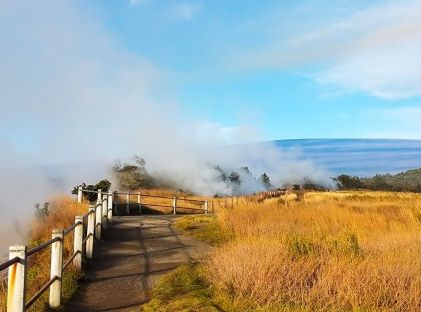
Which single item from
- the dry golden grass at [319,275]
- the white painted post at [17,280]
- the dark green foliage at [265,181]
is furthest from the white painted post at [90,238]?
the dark green foliage at [265,181]

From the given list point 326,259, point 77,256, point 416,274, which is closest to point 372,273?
point 416,274

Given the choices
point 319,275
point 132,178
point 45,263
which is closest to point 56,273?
point 45,263

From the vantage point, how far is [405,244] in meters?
10.1

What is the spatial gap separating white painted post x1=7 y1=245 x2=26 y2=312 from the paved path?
6.13 ft

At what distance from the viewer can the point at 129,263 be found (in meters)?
10.6

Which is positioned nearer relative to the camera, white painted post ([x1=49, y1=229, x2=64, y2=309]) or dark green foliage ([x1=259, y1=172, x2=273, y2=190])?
white painted post ([x1=49, y1=229, x2=64, y2=309])

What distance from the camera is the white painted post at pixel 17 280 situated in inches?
214

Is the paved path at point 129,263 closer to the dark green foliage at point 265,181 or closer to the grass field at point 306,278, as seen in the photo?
the grass field at point 306,278

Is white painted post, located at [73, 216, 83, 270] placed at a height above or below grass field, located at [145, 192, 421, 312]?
above

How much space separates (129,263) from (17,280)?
5205mm

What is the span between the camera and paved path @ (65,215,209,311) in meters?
7.80

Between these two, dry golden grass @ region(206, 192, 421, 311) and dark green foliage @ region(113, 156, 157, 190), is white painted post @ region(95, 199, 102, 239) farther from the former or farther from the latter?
dark green foliage @ region(113, 156, 157, 190)

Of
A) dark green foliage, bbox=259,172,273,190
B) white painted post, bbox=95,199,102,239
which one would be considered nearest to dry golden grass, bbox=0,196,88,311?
white painted post, bbox=95,199,102,239

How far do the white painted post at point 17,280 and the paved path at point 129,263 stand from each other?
73.5 inches
